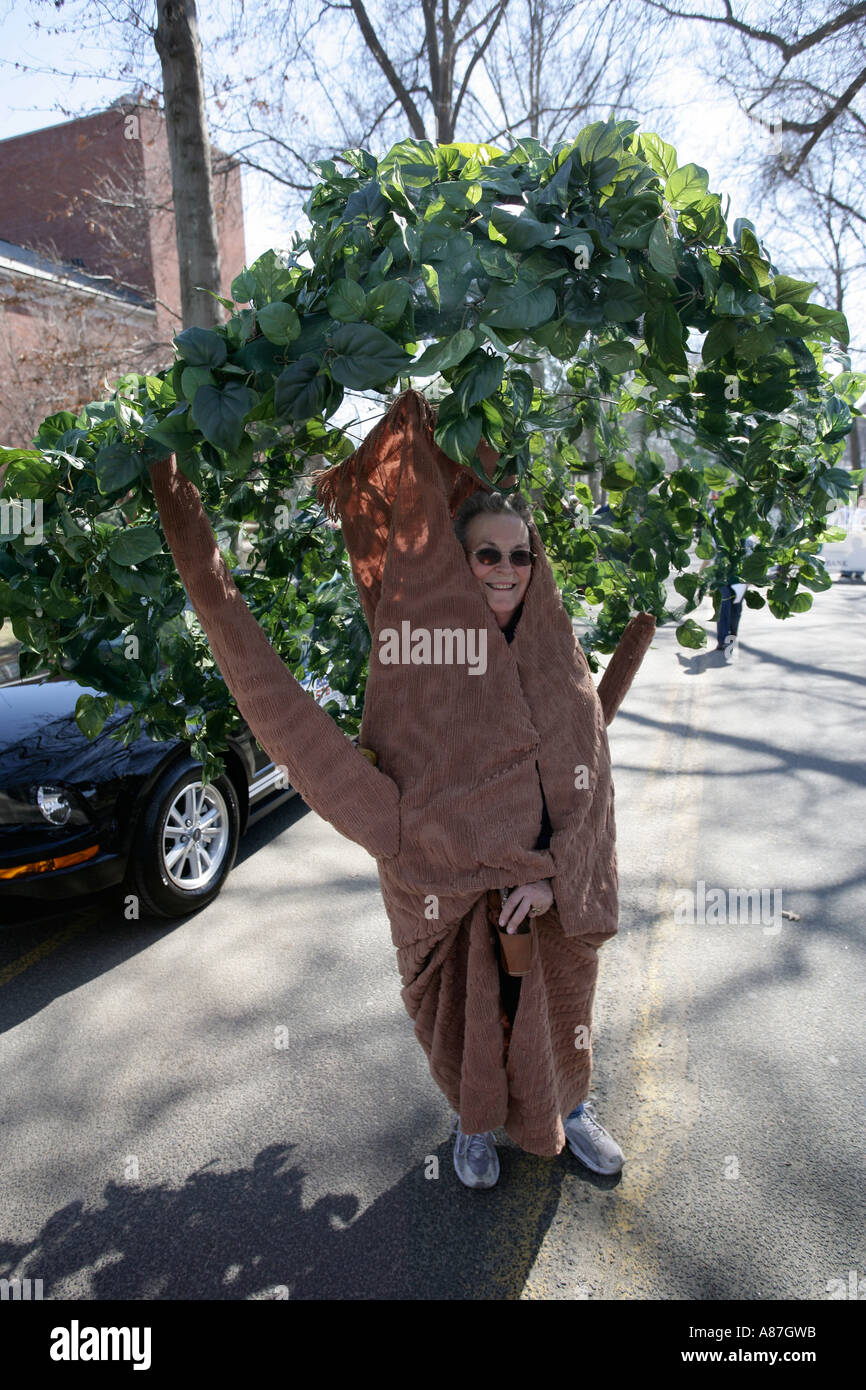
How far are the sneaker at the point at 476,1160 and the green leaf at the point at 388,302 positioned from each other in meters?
2.15

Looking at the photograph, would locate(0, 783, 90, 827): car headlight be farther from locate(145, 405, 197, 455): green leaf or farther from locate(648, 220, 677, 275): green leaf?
locate(648, 220, 677, 275): green leaf

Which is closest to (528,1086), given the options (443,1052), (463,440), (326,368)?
(443,1052)

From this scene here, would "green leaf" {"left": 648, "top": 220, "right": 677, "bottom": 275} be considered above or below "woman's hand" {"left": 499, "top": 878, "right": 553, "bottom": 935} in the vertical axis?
above

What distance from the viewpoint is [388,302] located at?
142 cm

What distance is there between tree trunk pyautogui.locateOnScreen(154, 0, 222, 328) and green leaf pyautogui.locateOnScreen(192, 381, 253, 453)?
16.3ft

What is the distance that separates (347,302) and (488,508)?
80 centimetres

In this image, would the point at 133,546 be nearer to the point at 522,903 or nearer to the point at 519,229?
the point at 519,229

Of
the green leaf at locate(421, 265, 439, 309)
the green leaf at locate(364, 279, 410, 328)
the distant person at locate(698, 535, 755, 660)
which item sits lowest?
the distant person at locate(698, 535, 755, 660)

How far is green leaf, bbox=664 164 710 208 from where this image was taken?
1.48m

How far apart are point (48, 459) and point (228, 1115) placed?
2.17 m

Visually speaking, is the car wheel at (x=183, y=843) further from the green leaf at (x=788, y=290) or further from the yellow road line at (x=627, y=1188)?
the green leaf at (x=788, y=290)

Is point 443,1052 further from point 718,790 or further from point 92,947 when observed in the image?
point 718,790

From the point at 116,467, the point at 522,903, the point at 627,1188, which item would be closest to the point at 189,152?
the point at 116,467

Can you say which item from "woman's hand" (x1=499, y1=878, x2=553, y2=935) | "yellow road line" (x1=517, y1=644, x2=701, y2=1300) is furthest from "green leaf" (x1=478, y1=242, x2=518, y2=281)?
"yellow road line" (x1=517, y1=644, x2=701, y2=1300)
